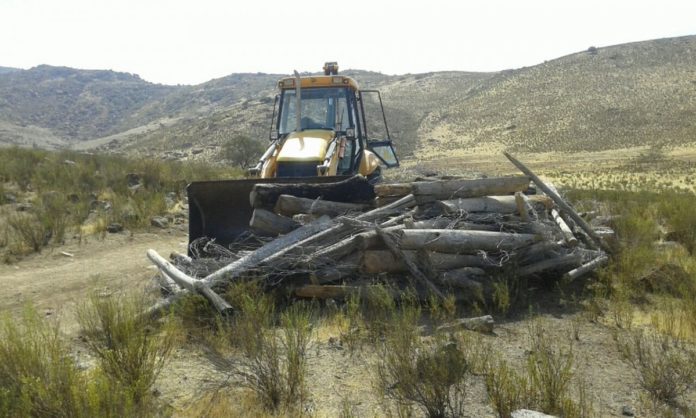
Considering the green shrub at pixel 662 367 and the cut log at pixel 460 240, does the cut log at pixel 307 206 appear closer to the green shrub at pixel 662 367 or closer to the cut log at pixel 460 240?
the cut log at pixel 460 240

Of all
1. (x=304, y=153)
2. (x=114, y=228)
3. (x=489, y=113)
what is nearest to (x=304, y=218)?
(x=304, y=153)

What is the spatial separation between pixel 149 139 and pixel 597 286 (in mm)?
58623

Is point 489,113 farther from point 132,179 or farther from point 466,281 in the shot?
point 466,281

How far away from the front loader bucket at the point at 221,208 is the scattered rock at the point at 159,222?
438 centimetres

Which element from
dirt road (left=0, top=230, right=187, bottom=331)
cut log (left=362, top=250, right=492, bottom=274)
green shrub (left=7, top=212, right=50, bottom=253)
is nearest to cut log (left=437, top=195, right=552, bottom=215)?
cut log (left=362, top=250, right=492, bottom=274)

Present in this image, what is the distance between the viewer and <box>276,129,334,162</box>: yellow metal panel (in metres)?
9.44

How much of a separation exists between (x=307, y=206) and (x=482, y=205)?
2596mm

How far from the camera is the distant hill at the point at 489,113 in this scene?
50469 millimetres

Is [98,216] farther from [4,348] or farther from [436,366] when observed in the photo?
[436,366]

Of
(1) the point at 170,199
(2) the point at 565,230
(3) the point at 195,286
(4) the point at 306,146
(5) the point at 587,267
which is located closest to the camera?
(3) the point at 195,286

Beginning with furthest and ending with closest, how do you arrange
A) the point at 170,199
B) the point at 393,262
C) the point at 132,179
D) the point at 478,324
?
1. the point at 132,179
2. the point at 170,199
3. the point at 393,262
4. the point at 478,324

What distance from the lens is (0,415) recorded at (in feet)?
10.2

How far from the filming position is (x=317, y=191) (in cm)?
800

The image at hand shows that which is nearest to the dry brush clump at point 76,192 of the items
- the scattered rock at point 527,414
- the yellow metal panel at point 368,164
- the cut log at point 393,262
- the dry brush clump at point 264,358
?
the yellow metal panel at point 368,164
